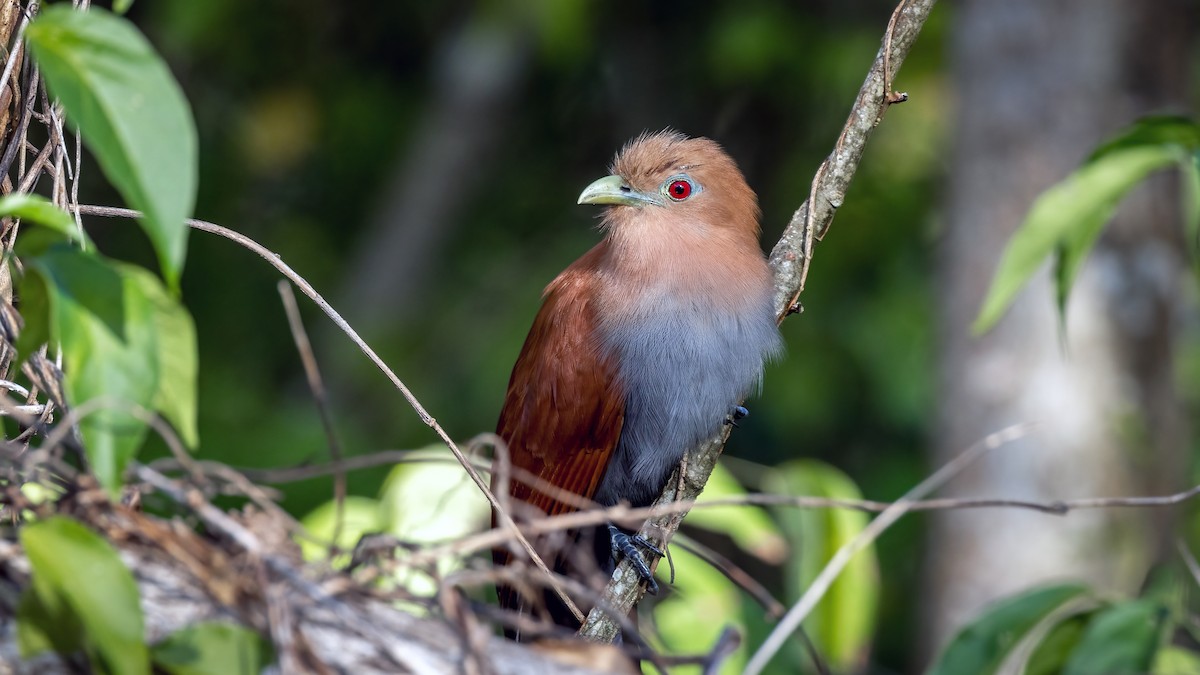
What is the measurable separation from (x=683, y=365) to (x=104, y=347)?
2.00m

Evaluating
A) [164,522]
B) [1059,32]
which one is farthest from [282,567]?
[1059,32]

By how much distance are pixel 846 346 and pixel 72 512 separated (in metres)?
Result: 5.97

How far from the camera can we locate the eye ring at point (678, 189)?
3.51m

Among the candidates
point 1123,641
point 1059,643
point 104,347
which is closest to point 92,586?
point 104,347

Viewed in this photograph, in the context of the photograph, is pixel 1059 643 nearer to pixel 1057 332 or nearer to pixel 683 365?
pixel 683 365

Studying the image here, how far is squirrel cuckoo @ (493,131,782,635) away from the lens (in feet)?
10.5

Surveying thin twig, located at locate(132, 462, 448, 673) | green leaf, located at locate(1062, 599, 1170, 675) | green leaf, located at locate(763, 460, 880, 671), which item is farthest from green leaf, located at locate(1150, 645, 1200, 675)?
thin twig, located at locate(132, 462, 448, 673)

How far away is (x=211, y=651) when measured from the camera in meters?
1.37

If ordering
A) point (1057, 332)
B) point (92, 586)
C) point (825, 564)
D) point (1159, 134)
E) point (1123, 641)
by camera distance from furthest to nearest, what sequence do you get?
point (1057, 332)
point (825, 564)
point (1123, 641)
point (1159, 134)
point (92, 586)

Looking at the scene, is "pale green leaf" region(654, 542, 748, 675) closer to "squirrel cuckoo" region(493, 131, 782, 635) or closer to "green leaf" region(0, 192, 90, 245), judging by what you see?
"squirrel cuckoo" region(493, 131, 782, 635)

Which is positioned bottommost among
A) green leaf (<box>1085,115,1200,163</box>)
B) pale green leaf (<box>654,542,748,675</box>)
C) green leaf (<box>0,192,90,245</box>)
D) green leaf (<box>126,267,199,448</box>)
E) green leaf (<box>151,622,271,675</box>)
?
pale green leaf (<box>654,542,748,675</box>)

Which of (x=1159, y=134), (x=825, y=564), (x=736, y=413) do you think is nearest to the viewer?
(x=1159, y=134)

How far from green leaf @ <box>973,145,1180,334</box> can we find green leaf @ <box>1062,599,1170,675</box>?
0.62m

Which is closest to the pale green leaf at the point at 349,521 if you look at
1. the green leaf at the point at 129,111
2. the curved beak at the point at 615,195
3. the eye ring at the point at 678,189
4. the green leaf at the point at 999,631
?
Result: the curved beak at the point at 615,195
